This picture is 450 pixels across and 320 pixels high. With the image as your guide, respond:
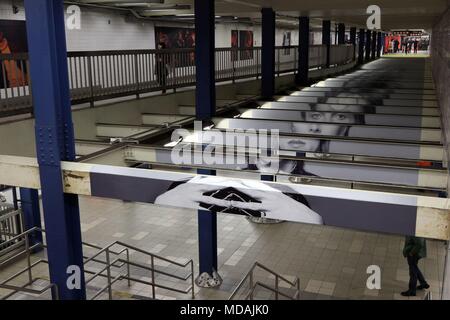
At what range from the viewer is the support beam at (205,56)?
282 inches

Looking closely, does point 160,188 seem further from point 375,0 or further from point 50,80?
point 375,0

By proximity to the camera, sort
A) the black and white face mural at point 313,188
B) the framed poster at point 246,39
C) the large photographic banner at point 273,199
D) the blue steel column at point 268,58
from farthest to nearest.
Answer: the framed poster at point 246,39 → the blue steel column at point 268,58 → the black and white face mural at point 313,188 → the large photographic banner at point 273,199

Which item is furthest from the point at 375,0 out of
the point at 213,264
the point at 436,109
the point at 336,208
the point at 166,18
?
the point at 166,18

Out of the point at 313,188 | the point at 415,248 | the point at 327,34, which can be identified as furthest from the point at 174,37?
the point at 313,188

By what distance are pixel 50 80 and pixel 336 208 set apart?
2718 millimetres

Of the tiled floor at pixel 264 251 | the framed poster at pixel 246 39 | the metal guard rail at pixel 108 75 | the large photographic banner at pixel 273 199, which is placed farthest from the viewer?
the framed poster at pixel 246 39

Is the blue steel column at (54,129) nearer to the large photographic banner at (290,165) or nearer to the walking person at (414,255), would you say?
the large photographic banner at (290,165)

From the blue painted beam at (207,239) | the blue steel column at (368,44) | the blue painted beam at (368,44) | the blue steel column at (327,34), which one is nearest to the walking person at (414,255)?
the blue painted beam at (207,239)

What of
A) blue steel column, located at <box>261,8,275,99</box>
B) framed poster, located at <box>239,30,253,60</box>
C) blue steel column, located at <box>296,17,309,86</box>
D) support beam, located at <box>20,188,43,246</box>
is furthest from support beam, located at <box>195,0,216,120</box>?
framed poster, located at <box>239,30,253,60</box>

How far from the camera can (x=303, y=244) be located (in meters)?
10.6

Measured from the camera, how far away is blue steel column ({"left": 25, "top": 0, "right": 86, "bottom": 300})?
4.16 m

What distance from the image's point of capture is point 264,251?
403 inches

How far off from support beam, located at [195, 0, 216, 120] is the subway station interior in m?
0.02

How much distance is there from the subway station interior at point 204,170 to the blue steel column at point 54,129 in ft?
0.04
